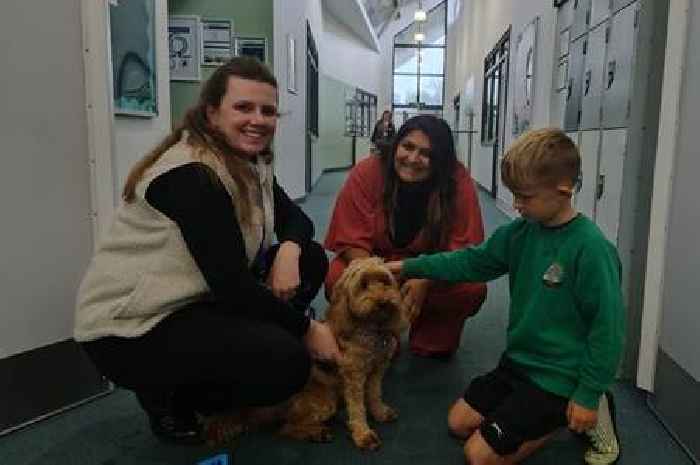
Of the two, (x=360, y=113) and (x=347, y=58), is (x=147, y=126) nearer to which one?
(x=347, y=58)

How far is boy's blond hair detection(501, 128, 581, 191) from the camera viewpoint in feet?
4.68

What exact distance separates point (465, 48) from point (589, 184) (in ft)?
41.1

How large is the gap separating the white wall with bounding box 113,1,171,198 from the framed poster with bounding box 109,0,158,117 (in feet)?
0.14

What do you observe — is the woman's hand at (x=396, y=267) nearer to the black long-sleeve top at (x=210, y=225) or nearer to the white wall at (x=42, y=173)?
the black long-sleeve top at (x=210, y=225)

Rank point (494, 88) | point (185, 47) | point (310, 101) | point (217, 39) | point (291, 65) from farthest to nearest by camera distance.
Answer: point (310, 101)
point (494, 88)
point (291, 65)
point (217, 39)
point (185, 47)

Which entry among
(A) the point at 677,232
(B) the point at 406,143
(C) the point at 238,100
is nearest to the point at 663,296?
(A) the point at 677,232

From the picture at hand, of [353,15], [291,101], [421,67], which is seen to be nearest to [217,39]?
[291,101]

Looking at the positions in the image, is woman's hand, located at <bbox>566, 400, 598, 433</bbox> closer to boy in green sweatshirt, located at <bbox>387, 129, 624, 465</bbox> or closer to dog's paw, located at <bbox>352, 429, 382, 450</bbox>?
boy in green sweatshirt, located at <bbox>387, 129, 624, 465</bbox>

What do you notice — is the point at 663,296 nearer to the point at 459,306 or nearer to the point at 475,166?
the point at 459,306

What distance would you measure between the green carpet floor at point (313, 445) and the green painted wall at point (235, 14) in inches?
156

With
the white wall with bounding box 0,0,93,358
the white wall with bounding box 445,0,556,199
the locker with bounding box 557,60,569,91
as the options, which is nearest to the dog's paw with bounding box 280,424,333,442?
the white wall with bounding box 0,0,93,358

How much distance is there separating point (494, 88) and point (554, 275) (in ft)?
27.0

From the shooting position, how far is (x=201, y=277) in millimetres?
1490

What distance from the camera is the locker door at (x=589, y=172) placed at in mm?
2957
